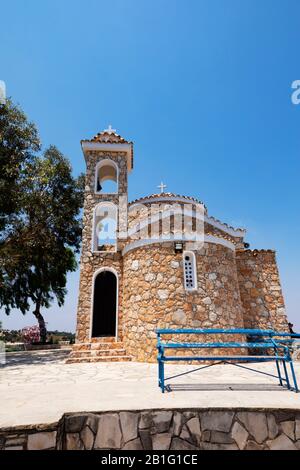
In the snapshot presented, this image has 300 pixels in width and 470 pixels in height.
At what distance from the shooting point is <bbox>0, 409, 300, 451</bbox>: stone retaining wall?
117 inches

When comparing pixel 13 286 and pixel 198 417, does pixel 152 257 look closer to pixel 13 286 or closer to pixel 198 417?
pixel 198 417

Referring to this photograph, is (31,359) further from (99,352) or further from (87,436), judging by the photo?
(87,436)

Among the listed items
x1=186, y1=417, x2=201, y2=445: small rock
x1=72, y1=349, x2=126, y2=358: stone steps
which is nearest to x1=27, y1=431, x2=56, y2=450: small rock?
x1=186, y1=417, x2=201, y2=445: small rock

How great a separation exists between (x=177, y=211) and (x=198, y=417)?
385 inches

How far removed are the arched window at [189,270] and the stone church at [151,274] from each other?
0.11 ft

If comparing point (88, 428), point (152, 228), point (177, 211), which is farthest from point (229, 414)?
point (177, 211)

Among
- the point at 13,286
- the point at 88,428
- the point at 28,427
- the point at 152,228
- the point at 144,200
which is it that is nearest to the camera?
the point at 28,427

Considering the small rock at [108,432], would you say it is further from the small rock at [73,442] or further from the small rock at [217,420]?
the small rock at [217,420]

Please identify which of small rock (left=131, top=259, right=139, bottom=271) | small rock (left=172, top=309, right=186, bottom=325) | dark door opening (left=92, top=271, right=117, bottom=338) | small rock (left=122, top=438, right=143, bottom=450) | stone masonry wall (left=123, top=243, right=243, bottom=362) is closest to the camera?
small rock (left=122, top=438, right=143, bottom=450)

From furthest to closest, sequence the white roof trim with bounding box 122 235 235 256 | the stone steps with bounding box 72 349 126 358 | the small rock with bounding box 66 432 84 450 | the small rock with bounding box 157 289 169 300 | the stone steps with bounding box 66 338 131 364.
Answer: the stone steps with bounding box 72 349 126 358 → the stone steps with bounding box 66 338 131 364 → the white roof trim with bounding box 122 235 235 256 → the small rock with bounding box 157 289 169 300 → the small rock with bounding box 66 432 84 450

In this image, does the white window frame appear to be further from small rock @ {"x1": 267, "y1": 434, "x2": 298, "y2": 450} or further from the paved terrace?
small rock @ {"x1": 267, "y1": 434, "x2": 298, "y2": 450}

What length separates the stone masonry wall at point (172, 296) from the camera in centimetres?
841

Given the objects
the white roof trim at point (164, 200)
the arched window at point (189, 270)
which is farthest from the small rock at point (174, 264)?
the white roof trim at point (164, 200)

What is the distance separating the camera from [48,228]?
45.8 ft
